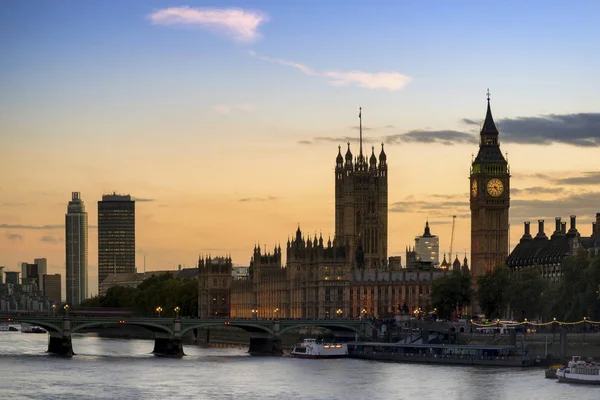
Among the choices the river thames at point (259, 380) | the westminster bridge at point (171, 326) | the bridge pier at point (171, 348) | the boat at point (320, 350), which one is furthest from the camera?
the bridge pier at point (171, 348)

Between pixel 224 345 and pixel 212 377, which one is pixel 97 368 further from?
pixel 224 345

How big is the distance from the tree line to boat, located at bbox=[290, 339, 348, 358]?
868 inches

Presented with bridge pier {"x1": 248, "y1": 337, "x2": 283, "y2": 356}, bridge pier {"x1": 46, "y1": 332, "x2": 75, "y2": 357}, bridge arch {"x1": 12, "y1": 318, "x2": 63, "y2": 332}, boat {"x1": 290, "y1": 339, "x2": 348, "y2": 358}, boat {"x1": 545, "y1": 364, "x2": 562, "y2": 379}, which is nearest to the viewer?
boat {"x1": 545, "y1": 364, "x2": 562, "y2": 379}

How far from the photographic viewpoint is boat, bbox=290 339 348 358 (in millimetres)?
160438

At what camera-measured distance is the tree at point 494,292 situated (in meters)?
189

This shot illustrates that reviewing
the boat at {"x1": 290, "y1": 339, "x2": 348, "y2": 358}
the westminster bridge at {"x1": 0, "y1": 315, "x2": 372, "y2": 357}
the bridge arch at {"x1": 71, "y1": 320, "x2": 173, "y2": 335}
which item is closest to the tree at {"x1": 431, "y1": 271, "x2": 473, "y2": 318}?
the westminster bridge at {"x1": 0, "y1": 315, "x2": 372, "y2": 357}

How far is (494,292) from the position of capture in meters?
189

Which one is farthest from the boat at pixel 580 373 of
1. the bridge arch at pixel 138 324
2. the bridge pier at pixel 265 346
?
the bridge arch at pixel 138 324

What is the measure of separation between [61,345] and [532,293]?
5044 cm

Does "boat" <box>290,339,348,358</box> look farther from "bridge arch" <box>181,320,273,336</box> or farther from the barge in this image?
"bridge arch" <box>181,320,273,336</box>

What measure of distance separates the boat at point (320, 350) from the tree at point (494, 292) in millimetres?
28058

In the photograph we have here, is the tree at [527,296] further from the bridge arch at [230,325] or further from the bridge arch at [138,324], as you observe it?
the bridge arch at [138,324]

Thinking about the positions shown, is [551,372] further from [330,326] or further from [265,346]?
[330,326]

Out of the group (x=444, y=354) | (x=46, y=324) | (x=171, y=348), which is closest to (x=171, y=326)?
(x=171, y=348)
